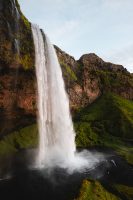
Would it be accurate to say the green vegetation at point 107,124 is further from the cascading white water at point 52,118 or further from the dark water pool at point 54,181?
the dark water pool at point 54,181

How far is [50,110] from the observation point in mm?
59969

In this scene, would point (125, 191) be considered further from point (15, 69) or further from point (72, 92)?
point (72, 92)

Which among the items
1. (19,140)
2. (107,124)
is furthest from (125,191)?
(107,124)

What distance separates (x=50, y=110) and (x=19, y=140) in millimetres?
8463

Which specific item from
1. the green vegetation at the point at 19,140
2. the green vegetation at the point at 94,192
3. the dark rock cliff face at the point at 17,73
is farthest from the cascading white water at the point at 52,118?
the green vegetation at the point at 94,192

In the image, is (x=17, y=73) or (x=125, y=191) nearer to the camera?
(x=125, y=191)

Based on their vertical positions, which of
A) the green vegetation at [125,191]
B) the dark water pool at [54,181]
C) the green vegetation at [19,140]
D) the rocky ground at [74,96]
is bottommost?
the green vegetation at [125,191]

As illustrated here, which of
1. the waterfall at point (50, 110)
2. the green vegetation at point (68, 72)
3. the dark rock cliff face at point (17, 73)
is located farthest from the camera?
the green vegetation at point (68, 72)

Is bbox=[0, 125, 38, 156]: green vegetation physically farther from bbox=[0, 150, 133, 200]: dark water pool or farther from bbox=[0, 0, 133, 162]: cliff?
bbox=[0, 150, 133, 200]: dark water pool

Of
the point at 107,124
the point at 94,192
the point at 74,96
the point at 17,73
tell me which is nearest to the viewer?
the point at 94,192

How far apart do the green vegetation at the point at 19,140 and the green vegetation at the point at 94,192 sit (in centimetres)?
2319

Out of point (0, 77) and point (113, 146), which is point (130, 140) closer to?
point (113, 146)

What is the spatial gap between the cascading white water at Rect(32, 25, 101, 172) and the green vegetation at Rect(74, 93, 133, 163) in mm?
8493

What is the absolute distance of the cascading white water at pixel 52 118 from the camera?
5159 cm
